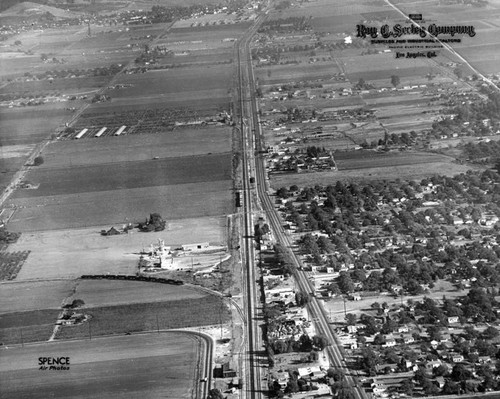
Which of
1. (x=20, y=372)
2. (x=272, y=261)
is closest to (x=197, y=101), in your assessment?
(x=272, y=261)

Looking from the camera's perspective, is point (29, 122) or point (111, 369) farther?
point (29, 122)

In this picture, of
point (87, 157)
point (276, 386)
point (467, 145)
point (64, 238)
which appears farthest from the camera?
point (87, 157)

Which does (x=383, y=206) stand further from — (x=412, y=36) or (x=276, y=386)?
(x=412, y=36)

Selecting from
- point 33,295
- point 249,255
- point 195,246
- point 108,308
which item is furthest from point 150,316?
point 195,246

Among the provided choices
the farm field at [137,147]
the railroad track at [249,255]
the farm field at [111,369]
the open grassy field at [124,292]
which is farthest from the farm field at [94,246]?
the farm field at [137,147]

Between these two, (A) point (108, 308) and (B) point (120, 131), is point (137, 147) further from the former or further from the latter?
(A) point (108, 308)

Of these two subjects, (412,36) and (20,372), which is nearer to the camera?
(20,372)
